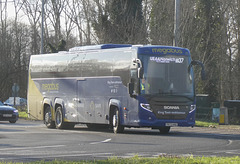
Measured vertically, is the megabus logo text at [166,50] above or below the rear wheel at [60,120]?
above

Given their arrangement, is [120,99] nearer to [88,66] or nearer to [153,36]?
[88,66]

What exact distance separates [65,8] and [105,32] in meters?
20.1

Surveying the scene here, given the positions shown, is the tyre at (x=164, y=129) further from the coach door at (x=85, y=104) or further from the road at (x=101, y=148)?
the road at (x=101, y=148)

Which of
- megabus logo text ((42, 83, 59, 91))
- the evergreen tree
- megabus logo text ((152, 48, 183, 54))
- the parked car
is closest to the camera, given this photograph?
megabus logo text ((152, 48, 183, 54))

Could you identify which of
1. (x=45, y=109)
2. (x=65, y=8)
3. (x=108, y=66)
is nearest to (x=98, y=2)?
(x=65, y=8)

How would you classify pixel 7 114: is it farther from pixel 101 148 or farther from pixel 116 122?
pixel 101 148

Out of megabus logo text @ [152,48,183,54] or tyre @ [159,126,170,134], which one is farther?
tyre @ [159,126,170,134]

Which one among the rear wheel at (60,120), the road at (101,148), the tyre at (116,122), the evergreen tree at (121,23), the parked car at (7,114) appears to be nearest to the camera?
the road at (101,148)

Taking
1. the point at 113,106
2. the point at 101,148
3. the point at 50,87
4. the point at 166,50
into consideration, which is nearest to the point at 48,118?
the point at 50,87

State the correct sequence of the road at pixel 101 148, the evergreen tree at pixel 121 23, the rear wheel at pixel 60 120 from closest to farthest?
the road at pixel 101 148
the rear wheel at pixel 60 120
the evergreen tree at pixel 121 23

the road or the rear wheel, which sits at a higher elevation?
the rear wheel

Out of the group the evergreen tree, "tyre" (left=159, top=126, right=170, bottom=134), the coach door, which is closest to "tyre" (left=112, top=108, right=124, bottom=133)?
the coach door

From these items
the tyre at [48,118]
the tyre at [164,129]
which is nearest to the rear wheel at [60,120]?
the tyre at [48,118]

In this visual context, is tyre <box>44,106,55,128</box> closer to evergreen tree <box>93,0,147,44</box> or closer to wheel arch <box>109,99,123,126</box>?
wheel arch <box>109,99,123,126</box>
